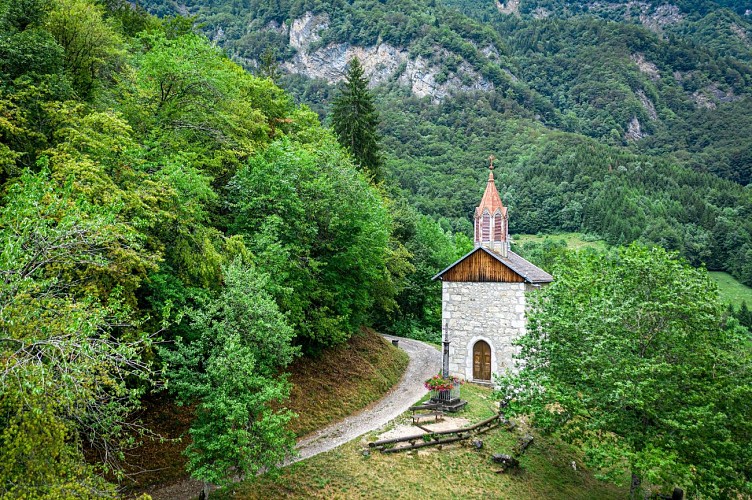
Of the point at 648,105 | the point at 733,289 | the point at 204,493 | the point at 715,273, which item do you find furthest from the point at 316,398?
the point at 648,105

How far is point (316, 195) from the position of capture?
1988cm

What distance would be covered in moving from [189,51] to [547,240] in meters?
79.5

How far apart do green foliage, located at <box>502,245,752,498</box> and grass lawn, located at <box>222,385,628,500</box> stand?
2.33 meters

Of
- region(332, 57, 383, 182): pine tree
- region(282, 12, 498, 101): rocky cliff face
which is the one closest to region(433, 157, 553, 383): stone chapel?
region(332, 57, 383, 182): pine tree

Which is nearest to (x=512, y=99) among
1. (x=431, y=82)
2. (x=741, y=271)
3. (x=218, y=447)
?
(x=431, y=82)

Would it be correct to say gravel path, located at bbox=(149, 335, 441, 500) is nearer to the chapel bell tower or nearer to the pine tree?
the chapel bell tower

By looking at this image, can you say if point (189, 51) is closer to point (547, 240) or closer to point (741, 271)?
point (547, 240)

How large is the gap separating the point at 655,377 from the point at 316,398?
11.3 meters

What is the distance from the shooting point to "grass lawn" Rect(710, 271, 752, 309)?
74.7m

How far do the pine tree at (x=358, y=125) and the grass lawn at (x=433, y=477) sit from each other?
22899 mm

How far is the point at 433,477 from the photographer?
1485 centimetres

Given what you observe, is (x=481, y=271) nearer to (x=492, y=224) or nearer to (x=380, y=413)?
(x=492, y=224)

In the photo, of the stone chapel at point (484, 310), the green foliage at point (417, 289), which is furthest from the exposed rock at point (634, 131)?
the stone chapel at point (484, 310)

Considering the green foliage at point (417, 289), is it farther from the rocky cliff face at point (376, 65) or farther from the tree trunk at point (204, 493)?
the rocky cliff face at point (376, 65)
